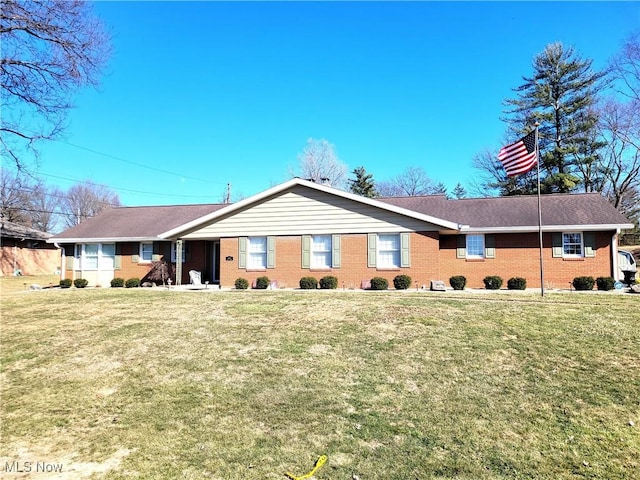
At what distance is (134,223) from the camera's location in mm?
23531

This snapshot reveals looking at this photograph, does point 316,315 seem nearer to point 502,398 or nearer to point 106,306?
point 502,398

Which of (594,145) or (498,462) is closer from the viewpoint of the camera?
(498,462)

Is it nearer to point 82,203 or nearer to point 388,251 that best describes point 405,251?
point 388,251

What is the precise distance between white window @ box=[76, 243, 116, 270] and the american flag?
783 inches

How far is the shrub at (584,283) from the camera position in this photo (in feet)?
52.8

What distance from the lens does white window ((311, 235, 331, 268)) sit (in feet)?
59.9

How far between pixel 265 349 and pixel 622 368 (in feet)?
18.7

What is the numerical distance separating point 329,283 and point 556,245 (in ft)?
33.0

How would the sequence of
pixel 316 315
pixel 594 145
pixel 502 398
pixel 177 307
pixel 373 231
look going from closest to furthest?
1. pixel 502 398
2. pixel 316 315
3. pixel 177 307
4. pixel 373 231
5. pixel 594 145

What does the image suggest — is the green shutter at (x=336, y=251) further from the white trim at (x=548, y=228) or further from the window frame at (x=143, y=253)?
the window frame at (x=143, y=253)

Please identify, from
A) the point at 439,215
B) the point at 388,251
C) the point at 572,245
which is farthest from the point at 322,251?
the point at 572,245

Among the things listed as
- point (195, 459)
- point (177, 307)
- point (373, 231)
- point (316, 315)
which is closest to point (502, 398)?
point (195, 459)

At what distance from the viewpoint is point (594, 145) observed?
3148cm

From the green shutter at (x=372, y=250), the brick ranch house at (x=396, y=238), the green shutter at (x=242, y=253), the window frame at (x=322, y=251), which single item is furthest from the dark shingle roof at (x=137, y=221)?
the green shutter at (x=372, y=250)
